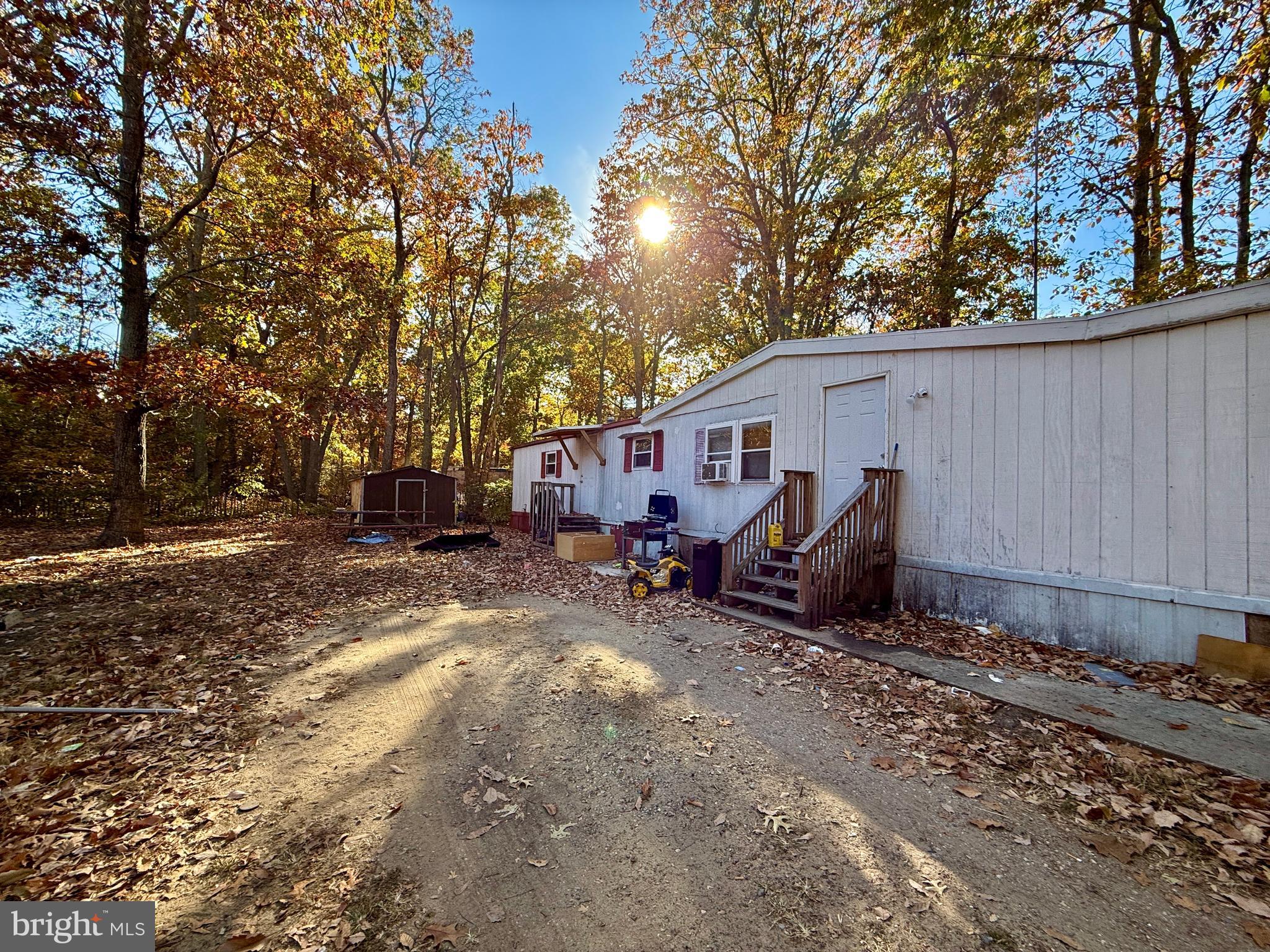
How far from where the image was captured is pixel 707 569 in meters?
6.85

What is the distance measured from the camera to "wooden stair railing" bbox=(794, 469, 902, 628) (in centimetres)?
541

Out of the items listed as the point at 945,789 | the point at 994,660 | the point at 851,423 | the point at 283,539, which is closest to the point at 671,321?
the point at 851,423

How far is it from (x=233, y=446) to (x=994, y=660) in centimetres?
2526

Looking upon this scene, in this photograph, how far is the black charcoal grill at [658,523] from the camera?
9.23 m

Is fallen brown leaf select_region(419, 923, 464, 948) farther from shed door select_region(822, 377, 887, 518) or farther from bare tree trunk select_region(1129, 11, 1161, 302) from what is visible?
bare tree trunk select_region(1129, 11, 1161, 302)

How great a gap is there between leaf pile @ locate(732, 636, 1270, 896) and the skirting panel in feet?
6.19

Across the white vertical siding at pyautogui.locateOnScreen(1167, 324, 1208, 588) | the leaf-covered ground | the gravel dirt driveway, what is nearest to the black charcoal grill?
the leaf-covered ground

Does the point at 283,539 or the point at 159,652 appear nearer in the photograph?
the point at 159,652

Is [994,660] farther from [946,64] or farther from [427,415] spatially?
[427,415]

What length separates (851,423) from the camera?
663cm

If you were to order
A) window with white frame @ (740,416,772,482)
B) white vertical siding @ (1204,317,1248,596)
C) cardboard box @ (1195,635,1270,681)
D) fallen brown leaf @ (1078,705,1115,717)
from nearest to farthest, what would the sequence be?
fallen brown leaf @ (1078,705,1115,717) < cardboard box @ (1195,635,1270,681) < white vertical siding @ (1204,317,1248,596) < window with white frame @ (740,416,772,482)

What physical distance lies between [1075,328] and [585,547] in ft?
27.5

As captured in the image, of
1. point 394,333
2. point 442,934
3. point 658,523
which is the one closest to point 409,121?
point 394,333

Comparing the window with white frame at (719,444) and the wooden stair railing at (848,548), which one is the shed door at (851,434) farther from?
the window with white frame at (719,444)
